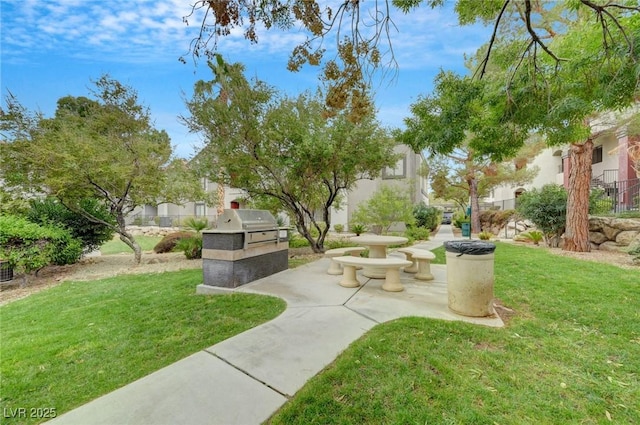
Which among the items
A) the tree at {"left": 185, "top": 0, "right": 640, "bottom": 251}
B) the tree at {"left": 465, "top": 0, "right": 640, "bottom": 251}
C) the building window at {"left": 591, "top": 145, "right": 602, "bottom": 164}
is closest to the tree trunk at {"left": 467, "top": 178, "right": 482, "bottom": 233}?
the building window at {"left": 591, "top": 145, "right": 602, "bottom": 164}

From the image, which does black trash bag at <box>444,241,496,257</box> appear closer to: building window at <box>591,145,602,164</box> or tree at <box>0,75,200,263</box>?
tree at <box>0,75,200,263</box>

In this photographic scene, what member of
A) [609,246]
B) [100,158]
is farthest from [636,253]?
[100,158]

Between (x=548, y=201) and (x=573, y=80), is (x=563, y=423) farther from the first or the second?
(x=548, y=201)

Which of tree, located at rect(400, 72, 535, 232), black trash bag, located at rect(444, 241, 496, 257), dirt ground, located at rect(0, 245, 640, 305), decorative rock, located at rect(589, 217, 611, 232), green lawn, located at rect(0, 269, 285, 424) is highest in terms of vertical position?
tree, located at rect(400, 72, 535, 232)

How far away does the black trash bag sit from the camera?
3867mm

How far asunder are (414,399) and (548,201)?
1168 cm

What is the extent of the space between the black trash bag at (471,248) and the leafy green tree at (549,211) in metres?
9.02

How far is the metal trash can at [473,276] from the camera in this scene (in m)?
3.90

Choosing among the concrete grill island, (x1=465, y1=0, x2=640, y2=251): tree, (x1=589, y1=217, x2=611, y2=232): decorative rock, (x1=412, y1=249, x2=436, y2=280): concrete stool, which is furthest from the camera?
(x1=589, y1=217, x2=611, y2=232): decorative rock

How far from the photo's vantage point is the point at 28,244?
7.39 m

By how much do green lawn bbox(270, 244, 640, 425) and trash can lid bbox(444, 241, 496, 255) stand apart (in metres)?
0.99

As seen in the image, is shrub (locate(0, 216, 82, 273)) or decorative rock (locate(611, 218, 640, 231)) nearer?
shrub (locate(0, 216, 82, 273))

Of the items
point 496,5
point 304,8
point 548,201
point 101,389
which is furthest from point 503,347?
point 548,201

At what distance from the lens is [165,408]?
7.22 feet
